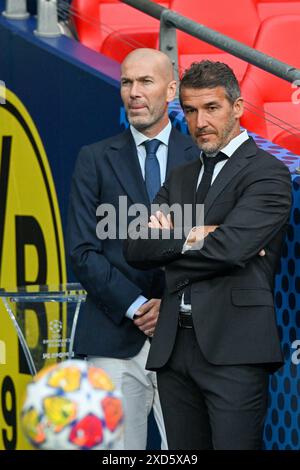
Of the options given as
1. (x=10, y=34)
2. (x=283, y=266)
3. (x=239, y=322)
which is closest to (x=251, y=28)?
(x=10, y=34)

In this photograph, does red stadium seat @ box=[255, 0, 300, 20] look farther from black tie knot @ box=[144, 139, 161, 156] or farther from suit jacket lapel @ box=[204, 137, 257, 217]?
suit jacket lapel @ box=[204, 137, 257, 217]

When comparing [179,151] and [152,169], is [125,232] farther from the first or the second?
[179,151]

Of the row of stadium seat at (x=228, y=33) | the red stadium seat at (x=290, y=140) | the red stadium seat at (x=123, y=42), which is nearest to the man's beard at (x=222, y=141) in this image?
the red stadium seat at (x=290, y=140)

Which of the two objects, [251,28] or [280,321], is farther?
[251,28]

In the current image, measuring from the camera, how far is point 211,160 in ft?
14.8

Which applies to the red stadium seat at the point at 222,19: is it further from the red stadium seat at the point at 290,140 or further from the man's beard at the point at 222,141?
the man's beard at the point at 222,141

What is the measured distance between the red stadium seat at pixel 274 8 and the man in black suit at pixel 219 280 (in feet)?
10.2

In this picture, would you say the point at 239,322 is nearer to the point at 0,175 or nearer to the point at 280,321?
the point at 280,321

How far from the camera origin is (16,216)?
6.88 m

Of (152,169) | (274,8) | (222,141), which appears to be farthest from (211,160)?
(274,8)

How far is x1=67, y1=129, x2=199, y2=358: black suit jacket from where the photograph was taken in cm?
492

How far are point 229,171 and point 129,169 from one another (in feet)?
2.27
